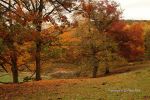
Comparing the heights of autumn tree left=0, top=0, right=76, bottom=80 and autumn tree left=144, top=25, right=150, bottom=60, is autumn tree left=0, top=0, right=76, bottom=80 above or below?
above

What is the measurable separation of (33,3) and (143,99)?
79.6 feet

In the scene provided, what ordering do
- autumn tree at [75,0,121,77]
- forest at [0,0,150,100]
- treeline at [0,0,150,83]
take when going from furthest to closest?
autumn tree at [75,0,121,77] < treeline at [0,0,150,83] < forest at [0,0,150,100]

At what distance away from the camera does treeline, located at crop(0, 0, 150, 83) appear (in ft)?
84.6

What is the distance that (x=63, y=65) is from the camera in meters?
92.2

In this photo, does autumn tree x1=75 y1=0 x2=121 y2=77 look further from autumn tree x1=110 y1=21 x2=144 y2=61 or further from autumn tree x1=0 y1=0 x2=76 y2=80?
autumn tree x1=0 y1=0 x2=76 y2=80

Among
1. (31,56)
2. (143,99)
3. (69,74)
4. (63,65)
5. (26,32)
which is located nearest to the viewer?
(143,99)

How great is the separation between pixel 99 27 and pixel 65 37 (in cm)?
654

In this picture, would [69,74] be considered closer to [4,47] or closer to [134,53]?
[134,53]

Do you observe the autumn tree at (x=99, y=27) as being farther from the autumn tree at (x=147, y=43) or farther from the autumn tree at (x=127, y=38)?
the autumn tree at (x=147, y=43)

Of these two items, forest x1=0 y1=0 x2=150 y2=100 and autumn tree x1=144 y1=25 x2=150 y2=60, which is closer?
forest x1=0 y1=0 x2=150 y2=100

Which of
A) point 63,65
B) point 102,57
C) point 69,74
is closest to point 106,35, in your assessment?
point 102,57

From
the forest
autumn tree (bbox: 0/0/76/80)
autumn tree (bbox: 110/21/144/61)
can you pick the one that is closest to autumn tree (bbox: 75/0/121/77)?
the forest

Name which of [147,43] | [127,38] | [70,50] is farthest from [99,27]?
[147,43]

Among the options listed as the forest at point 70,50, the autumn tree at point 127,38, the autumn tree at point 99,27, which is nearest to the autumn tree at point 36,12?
the forest at point 70,50
